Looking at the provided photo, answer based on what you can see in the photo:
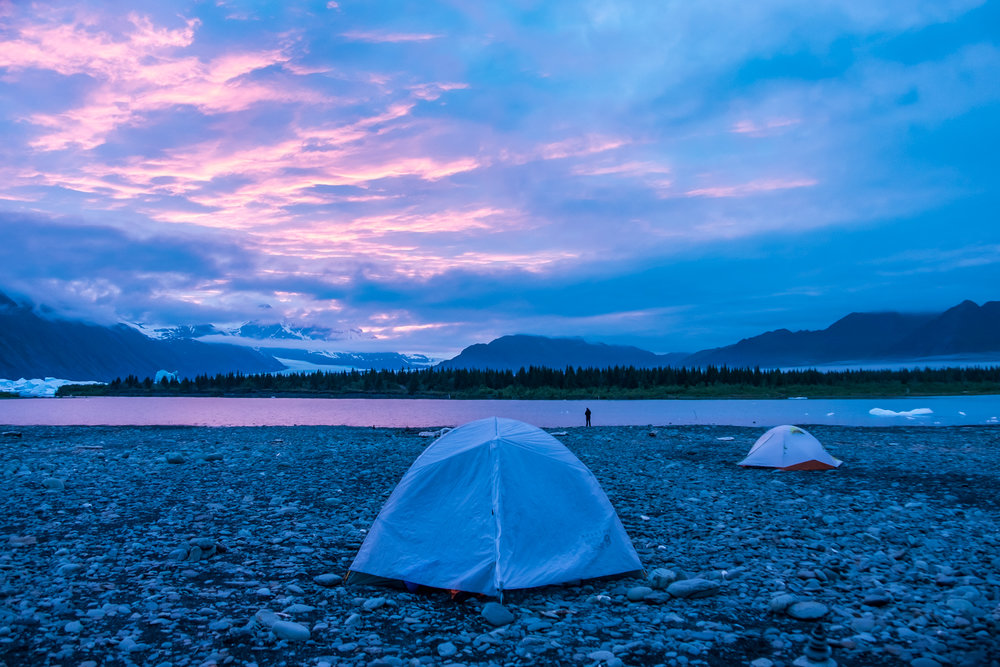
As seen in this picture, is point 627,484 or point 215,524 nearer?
point 215,524

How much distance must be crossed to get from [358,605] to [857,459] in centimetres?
2416

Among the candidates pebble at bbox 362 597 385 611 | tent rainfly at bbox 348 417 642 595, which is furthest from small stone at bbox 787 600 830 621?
pebble at bbox 362 597 385 611

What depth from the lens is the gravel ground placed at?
7102 millimetres

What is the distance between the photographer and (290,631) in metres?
7.39

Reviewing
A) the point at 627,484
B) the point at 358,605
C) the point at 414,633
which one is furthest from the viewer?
the point at 627,484

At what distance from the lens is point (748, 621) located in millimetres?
8000

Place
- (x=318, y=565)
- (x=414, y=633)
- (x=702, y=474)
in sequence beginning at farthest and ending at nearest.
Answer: (x=702, y=474) → (x=318, y=565) → (x=414, y=633)

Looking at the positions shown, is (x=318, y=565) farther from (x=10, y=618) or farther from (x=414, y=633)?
(x=10, y=618)

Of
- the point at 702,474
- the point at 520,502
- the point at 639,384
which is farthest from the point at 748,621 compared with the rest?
the point at 639,384

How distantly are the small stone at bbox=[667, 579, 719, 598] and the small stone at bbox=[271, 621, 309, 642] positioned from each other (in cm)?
493

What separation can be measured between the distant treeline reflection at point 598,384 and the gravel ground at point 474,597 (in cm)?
12135

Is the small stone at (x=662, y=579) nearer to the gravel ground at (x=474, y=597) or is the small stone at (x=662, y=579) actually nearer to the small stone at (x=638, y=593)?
the gravel ground at (x=474, y=597)

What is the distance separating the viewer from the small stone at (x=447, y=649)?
7035 millimetres

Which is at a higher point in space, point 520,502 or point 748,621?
point 520,502
